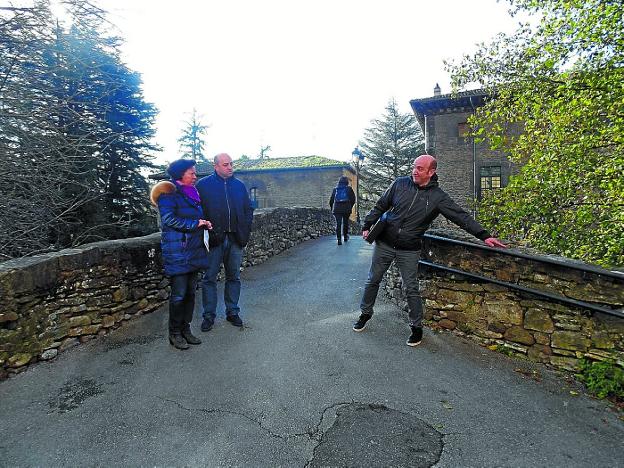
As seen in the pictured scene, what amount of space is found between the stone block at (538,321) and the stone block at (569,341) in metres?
0.08

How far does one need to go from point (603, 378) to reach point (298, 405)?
2860 millimetres

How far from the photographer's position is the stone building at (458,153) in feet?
65.2

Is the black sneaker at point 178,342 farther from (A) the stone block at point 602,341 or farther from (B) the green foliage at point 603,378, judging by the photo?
(A) the stone block at point 602,341

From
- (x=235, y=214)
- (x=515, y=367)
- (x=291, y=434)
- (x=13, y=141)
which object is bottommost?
(x=515, y=367)

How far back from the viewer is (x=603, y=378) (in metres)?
3.29

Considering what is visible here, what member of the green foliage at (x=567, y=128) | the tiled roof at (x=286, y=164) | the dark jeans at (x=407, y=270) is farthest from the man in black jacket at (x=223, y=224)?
the tiled roof at (x=286, y=164)

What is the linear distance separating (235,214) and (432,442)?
9.98 feet

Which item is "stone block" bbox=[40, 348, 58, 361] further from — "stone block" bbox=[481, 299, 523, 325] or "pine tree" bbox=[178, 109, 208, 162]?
"pine tree" bbox=[178, 109, 208, 162]

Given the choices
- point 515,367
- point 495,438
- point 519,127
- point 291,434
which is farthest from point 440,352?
point 519,127

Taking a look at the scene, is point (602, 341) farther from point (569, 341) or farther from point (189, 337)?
point (189, 337)

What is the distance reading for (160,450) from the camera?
2377 millimetres

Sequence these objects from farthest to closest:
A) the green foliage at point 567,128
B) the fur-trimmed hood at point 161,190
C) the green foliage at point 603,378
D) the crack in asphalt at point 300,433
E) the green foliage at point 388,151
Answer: the green foliage at point 388,151 → the green foliage at point 567,128 → the fur-trimmed hood at point 161,190 → the green foliage at point 603,378 → the crack in asphalt at point 300,433

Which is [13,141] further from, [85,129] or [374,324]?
[374,324]

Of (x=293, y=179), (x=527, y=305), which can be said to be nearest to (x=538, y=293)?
(x=527, y=305)
